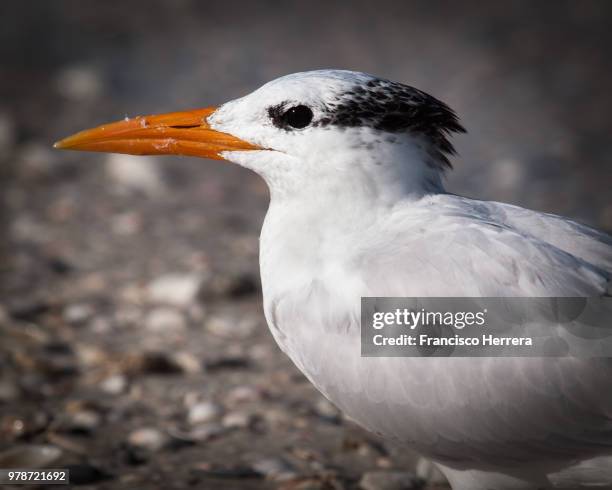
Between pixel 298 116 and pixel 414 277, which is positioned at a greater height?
pixel 298 116

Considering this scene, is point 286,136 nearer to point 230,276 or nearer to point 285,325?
point 285,325

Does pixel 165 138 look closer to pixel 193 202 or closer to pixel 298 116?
pixel 298 116

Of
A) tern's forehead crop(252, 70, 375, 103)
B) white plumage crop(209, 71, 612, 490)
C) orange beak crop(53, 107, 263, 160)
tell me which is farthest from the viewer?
orange beak crop(53, 107, 263, 160)

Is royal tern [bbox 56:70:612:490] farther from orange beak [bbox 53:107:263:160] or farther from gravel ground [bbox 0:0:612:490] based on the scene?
gravel ground [bbox 0:0:612:490]

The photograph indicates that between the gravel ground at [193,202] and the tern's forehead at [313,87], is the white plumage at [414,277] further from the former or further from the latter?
the gravel ground at [193,202]

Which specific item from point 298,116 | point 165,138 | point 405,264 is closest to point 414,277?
point 405,264

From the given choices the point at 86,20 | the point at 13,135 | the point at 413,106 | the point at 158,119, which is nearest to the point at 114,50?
the point at 86,20

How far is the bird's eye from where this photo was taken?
2.69 meters

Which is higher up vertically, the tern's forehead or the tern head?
the tern's forehead

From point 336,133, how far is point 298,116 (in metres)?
0.14

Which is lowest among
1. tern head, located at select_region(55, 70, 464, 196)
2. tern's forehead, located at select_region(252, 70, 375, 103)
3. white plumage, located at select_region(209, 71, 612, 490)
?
white plumage, located at select_region(209, 71, 612, 490)

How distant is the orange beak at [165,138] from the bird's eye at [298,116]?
0.17m

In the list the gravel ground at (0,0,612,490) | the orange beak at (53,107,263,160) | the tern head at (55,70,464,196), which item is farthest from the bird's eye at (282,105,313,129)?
the gravel ground at (0,0,612,490)

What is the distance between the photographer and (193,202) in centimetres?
584
